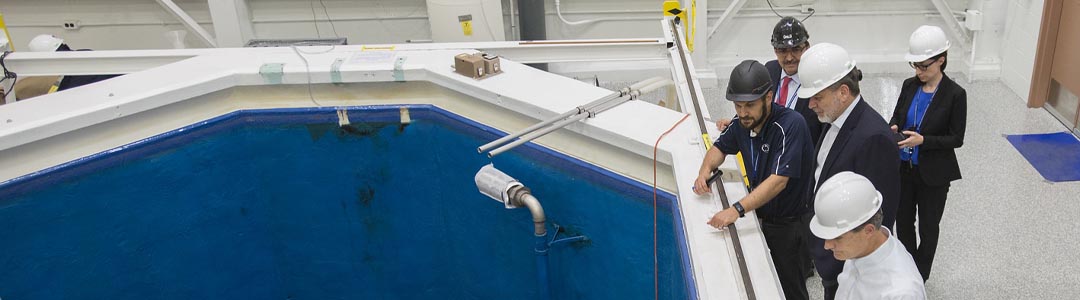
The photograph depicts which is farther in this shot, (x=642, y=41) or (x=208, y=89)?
(x=642, y=41)

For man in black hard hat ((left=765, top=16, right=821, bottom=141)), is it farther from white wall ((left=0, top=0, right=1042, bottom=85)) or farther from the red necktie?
white wall ((left=0, top=0, right=1042, bottom=85))

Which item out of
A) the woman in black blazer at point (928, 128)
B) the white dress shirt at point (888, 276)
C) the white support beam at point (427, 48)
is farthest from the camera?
the white support beam at point (427, 48)

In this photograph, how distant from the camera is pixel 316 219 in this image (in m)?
3.53

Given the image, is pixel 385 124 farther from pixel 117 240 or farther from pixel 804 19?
pixel 804 19

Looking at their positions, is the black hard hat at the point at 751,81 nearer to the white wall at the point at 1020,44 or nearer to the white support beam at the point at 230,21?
the white wall at the point at 1020,44

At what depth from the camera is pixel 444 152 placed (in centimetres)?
329

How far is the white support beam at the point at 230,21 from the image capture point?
5750mm

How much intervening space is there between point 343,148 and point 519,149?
870 mm

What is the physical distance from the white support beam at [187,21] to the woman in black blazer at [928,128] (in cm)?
491

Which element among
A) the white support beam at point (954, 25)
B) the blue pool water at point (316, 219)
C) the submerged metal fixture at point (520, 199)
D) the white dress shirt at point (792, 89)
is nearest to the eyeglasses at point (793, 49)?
the white dress shirt at point (792, 89)

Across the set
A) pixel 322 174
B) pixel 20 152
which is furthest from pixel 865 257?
pixel 20 152

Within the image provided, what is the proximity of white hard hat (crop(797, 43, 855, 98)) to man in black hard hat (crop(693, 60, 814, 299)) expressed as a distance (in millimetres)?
110

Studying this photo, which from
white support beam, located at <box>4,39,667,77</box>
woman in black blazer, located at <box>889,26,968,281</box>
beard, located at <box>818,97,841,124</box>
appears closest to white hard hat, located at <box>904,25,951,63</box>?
woman in black blazer, located at <box>889,26,968,281</box>

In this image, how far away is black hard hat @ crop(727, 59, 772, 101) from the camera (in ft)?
7.41
